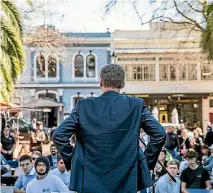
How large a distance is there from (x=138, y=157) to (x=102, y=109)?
1.22ft

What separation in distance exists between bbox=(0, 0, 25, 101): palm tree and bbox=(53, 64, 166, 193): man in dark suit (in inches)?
343

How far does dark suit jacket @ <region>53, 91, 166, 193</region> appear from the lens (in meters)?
2.81

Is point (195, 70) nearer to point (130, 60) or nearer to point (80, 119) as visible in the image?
point (130, 60)

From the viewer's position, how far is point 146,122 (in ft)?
9.41

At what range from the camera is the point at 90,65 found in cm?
3662

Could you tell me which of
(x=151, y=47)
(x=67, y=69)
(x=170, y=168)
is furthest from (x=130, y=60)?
(x=170, y=168)

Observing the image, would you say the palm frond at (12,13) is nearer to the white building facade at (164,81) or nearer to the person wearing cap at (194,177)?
the person wearing cap at (194,177)

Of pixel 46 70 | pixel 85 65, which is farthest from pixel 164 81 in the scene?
pixel 46 70

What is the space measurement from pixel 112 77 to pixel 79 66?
33916 mm

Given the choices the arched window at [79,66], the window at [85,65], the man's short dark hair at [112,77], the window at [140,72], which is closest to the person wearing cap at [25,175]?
the man's short dark hair at [112,77]

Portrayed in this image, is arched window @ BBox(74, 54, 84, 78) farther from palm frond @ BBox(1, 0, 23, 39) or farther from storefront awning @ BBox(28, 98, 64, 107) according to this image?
palm frond @ BBox(1, 0, 23, 39)

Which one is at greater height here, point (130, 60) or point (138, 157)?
point (130, 60)

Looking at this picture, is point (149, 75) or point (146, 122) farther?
point (149, 75)

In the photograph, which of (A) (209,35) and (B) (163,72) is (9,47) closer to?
(A) (209,35)
